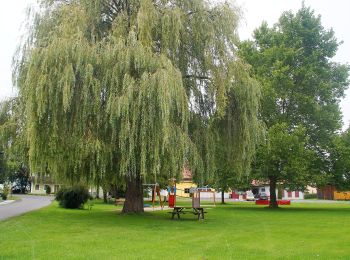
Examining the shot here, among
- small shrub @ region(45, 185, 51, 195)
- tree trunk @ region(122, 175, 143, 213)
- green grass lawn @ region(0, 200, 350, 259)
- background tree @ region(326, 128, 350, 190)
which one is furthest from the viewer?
small shrub @ region(45, 185, 51, 195)

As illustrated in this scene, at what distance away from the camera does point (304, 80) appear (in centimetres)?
3331

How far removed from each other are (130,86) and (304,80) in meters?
20.6

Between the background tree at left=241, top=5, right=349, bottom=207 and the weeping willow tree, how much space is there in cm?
1306

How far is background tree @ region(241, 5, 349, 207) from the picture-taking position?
32844 mm

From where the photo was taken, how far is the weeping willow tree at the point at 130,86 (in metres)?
16.1

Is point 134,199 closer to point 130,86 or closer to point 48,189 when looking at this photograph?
point 130,86

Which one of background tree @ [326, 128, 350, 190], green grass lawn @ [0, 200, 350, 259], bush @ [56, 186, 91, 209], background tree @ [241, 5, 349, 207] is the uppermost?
background tree @ [241, 5, 349, 207]

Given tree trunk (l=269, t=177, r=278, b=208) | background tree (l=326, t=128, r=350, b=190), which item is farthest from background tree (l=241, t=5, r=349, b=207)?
background tree (l=326, t=128, r=350, b=190)

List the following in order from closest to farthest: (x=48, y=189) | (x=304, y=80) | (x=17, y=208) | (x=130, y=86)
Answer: (x=130, y=86) → (x=17, y=208) → (x=304, y=80) → (x=48, y=189)

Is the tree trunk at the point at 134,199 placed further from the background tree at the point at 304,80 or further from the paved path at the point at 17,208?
the background tree at the point at 304,80

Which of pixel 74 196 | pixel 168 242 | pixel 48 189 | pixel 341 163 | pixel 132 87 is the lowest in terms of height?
pixel 168 242

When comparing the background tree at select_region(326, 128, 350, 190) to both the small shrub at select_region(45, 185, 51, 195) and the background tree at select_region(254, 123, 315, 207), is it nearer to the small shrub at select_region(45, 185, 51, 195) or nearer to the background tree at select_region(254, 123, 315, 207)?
the background tree at select_region(254, 123, 315, 207)

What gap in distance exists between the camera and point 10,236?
43.2 ft

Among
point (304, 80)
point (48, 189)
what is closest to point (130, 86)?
point (304, 80)
